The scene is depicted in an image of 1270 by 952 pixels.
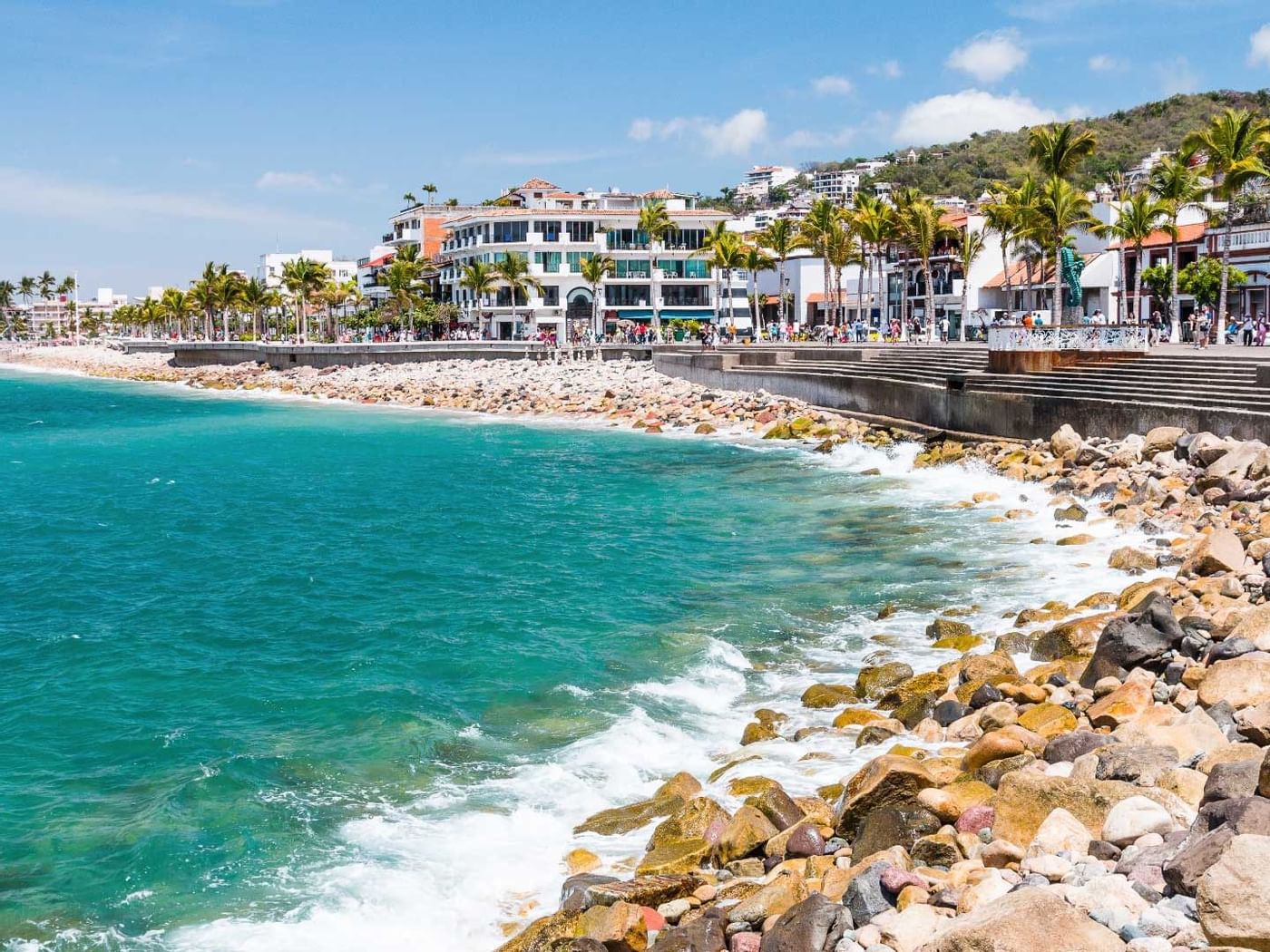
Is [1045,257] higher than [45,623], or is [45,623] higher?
[1045,257]

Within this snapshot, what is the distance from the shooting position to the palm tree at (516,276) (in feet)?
320

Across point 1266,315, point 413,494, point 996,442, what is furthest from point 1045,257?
point 413,494

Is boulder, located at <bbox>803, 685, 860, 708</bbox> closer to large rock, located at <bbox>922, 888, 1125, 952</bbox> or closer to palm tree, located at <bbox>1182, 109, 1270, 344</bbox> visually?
large rock, located at <bbox>922, 888, 1125, 952</bbox>

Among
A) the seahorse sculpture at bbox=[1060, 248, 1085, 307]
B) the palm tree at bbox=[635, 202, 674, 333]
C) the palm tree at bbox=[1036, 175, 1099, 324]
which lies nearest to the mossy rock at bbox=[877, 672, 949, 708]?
the palm tree at bbox=[1036, 175, 1099, 324]

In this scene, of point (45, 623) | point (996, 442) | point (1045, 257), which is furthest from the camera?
point (1045, 257)

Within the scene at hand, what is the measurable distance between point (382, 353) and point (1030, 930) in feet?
306

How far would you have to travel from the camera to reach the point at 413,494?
3978 cm

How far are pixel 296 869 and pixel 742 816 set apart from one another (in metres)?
4.82

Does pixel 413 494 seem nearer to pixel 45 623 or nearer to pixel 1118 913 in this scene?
pixel 45 623

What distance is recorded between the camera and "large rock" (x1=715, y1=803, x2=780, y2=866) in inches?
447

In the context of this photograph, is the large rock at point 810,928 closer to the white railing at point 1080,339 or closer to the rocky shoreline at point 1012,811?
the rocky shoreline at point 1012,811

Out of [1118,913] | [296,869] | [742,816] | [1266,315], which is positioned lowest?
[296,869]

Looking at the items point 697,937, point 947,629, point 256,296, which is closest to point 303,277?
point 256,296

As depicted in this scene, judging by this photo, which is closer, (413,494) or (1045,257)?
(413,494)
